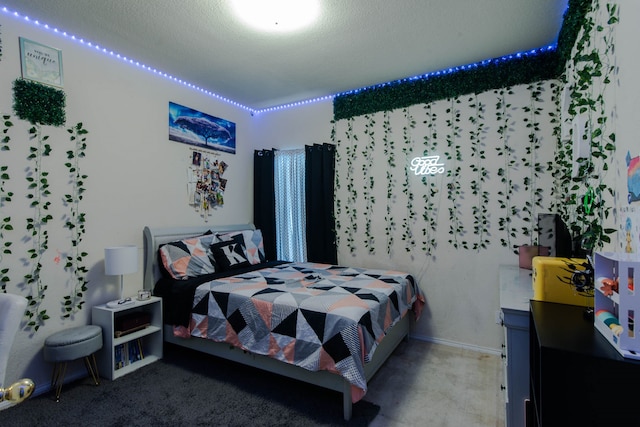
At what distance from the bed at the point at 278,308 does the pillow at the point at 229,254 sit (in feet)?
0.04

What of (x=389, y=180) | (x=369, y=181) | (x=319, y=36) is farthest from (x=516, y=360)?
(x=319, y=36)

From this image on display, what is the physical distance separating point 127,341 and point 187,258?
2.81 feet

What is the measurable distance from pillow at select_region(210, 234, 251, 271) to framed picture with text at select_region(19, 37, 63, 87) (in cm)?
196

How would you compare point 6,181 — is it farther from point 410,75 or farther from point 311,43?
point 410,75

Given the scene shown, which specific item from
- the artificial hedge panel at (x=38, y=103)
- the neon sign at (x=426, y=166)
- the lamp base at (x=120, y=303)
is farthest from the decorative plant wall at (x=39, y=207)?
the neon sign at (x=426, y=166)

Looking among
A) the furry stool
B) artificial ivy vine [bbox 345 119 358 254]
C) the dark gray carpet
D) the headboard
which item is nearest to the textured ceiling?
artificial ivy vine [bbox 345 119 358 254]

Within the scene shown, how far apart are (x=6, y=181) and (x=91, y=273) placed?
0.93 metres

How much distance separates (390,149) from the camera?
3678 millimetres

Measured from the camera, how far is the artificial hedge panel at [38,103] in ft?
7.71

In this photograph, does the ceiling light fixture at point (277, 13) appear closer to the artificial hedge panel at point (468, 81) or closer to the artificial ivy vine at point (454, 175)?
the artificial hedge panel at point (468, 81)

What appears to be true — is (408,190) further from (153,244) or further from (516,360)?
(153,244)

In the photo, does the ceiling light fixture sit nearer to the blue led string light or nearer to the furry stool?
the blue led string light

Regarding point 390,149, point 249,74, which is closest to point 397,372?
point 390,149

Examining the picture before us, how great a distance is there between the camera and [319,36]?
8.67ft
